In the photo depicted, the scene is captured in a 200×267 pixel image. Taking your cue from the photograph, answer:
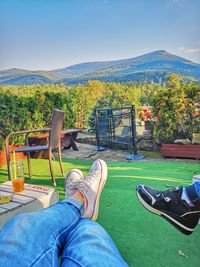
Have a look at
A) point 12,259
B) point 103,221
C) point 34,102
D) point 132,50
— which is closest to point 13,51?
point 34,102

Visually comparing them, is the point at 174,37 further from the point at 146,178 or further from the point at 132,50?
the point at 146,178

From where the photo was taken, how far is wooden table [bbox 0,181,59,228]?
136cm

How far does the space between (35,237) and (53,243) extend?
0.18 feet

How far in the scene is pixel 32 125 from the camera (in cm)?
495

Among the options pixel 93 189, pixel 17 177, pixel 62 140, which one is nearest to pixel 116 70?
pixel 62 140

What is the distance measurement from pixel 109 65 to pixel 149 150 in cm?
439

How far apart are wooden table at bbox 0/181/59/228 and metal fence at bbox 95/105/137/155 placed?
137 inches

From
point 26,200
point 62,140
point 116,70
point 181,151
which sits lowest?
point 181,151

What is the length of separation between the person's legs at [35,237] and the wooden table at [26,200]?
0.50 m

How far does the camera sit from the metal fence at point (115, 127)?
17.2ft

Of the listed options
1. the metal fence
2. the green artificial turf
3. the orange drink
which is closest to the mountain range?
the metal fence

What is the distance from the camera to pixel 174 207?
1.28 m

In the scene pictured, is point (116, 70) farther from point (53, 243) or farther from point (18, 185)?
point (53, 243)

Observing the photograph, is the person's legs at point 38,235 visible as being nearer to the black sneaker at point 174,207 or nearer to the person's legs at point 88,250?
the person's legs at point 88,250
